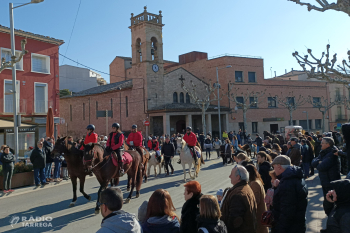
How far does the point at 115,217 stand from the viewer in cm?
309

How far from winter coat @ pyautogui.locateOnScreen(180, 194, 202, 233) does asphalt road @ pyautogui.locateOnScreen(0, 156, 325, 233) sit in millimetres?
3552

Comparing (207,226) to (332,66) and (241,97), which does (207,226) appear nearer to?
(332,66)

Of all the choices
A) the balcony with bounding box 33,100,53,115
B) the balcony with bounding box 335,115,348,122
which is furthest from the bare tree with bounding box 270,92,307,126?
the balcony with bounding box 33,100,53,115

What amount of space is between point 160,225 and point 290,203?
6.13 ft

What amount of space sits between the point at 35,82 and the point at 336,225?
→ 23067mm

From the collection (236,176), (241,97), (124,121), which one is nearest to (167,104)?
(124,121)

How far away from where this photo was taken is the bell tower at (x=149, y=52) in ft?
104

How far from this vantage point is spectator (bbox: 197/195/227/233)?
3.16 metres

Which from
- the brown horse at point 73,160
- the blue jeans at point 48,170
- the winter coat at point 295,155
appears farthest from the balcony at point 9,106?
the winter coat at point 295,155

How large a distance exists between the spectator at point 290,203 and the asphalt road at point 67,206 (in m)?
2.67

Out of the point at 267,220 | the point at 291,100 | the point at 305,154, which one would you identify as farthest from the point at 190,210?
the point at 291,100

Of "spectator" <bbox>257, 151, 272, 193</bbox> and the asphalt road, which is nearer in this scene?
"spectator" <bbox>257, 151, 272, 193</bbox>

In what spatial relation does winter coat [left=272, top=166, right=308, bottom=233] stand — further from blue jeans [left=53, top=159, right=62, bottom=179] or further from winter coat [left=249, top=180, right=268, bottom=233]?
blue jeans [left=53, top=159, right=62, bottom=179]

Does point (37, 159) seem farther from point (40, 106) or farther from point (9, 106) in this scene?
point (40, 106)
